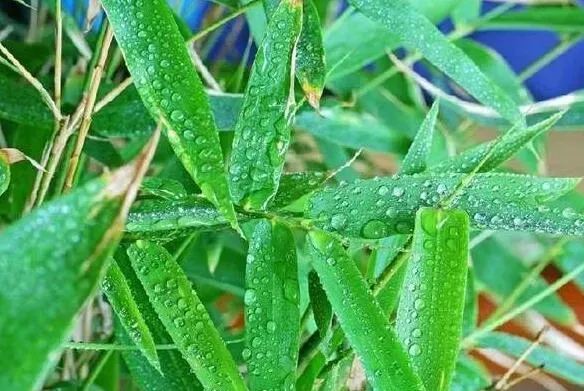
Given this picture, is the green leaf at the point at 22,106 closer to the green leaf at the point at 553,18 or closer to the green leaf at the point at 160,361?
the green leaf at the point at 160,361

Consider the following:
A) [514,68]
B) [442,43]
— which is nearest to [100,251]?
[442,43]

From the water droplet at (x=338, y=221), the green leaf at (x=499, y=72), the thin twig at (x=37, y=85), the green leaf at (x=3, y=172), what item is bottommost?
the water droplet at (x=338, y=221)

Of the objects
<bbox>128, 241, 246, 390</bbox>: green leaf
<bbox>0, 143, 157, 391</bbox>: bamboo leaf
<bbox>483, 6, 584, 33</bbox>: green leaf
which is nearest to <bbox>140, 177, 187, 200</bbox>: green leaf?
<bbox>128, 241, 246, 390</bbox>: green leaf

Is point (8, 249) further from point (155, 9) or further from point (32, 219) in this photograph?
point (155, 9)

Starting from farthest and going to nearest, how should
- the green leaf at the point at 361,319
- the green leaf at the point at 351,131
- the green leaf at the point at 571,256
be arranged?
the green leaf at the point at 571,256, the green leaf at the point at 351,131, the green leaf at the point at 361,319

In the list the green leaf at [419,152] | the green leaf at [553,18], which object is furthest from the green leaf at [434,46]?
the green leaf at [553,18]
